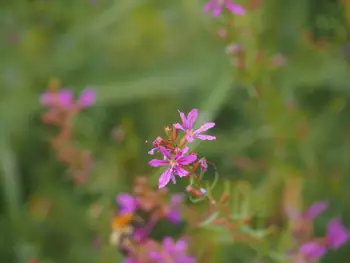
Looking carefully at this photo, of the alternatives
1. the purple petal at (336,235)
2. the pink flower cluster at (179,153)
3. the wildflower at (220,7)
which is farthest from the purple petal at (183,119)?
the purple petal at (336,235)

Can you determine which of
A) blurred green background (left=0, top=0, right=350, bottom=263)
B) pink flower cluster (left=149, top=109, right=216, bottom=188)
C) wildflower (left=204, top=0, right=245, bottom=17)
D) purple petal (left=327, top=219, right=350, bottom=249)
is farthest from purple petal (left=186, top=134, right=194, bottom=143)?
purple petal (left=327, top=219, right=350, bottom=249)

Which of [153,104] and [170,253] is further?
[153,104]

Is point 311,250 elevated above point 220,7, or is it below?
below

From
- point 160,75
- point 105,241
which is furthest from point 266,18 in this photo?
point 105,241

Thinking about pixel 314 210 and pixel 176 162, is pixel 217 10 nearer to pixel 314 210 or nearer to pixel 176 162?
pixel 176 162

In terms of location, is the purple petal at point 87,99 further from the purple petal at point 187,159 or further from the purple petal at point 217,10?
the purple petal at point 187,159

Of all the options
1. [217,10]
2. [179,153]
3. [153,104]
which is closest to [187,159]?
[179,153]
